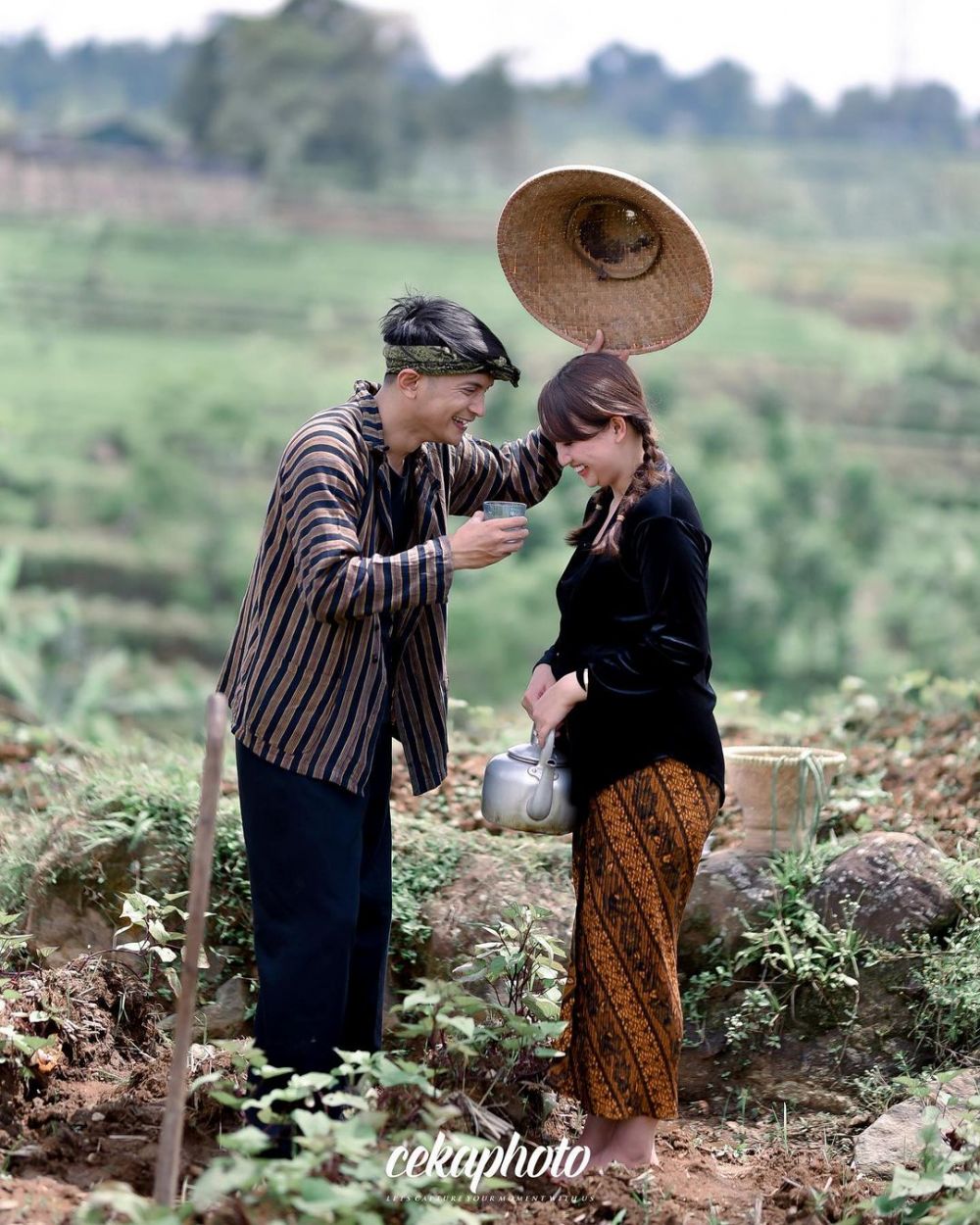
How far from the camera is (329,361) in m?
20.9

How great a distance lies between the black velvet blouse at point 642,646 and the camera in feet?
8.87

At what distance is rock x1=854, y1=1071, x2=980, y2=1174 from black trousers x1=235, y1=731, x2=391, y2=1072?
45.5 inches

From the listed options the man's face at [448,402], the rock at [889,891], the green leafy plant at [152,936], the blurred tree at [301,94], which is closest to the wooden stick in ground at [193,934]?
the man's face at [448,402]

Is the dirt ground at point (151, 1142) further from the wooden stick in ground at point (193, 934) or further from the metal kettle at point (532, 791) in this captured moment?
the metal kettle at point (532, 791)

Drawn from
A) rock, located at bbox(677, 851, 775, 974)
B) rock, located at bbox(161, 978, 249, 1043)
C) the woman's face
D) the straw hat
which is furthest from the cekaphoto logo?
the straw hat

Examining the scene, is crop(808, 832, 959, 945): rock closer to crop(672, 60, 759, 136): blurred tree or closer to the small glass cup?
the small glass cup

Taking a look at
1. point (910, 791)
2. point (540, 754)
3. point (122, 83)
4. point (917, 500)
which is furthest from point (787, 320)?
point (540, 754)

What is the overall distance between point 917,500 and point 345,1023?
606 inches

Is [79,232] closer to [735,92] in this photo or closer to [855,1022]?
[735,92]

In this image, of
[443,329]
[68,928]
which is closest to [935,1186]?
[443,329]

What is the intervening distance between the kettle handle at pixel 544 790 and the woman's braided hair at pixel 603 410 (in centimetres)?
42

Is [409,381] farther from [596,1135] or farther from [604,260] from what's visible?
[596,1135]

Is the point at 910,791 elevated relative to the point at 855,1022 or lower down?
elevated

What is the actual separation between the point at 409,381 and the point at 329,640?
1.73ft
